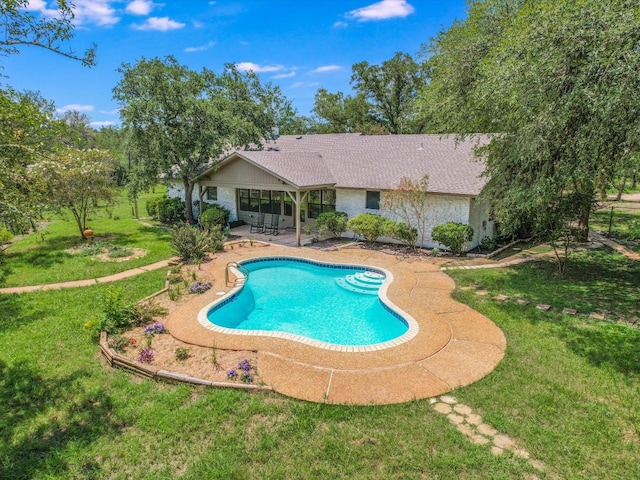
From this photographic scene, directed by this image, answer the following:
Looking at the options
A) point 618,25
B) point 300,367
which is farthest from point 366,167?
point 300,367

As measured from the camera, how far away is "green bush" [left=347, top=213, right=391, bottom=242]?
17609 mm

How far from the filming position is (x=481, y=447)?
5121 mm

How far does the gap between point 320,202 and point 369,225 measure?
4.23m

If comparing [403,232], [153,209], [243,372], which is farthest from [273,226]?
[243,372]

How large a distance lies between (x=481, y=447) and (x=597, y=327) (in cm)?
569

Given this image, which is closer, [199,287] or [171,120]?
[199,287]

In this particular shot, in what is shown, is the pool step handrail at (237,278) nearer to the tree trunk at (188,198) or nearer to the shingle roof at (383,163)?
the shingle roof at (383,163)

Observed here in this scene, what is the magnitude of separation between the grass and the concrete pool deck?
5.81m

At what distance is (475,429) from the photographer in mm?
5512

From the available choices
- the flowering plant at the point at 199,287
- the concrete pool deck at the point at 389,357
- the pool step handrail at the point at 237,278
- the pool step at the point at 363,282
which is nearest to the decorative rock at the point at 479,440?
the concrete pool deck at the point at 389,357

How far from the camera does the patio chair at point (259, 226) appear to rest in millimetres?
21453

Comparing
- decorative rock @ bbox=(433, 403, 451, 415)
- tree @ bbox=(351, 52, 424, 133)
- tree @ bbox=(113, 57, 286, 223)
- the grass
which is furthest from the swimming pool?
tree @ bbox=(351, 52, 424, 133)

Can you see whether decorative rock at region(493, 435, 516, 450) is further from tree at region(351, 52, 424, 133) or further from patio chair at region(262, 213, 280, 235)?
tree at region(351, 52, 424, 133)

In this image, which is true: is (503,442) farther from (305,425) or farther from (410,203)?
(410,203)
